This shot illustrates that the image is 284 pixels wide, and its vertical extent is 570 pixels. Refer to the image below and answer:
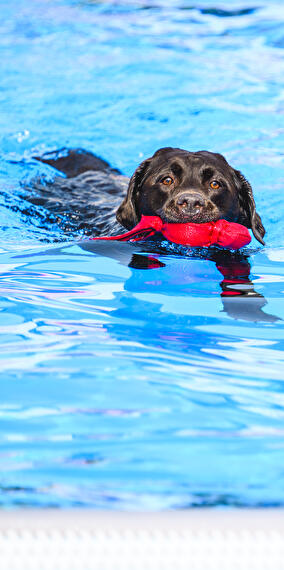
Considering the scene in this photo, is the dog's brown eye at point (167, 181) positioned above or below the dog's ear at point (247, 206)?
above

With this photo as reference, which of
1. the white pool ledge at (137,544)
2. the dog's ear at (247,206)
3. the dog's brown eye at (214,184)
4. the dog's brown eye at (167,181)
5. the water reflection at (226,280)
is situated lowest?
the water reflection at (226,280)

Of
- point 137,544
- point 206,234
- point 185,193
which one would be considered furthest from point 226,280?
point 137,544

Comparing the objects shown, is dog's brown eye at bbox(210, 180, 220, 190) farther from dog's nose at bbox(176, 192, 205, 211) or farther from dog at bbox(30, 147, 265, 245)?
dog's nose at bbox(176, 192, 205, 211)

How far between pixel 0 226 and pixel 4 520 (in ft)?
14.3

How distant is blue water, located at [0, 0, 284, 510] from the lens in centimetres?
197

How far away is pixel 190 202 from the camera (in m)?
4.20

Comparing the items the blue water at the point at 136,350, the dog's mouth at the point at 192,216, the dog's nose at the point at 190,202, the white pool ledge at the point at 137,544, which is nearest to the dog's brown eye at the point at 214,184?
the dog's mouth at the point at 192,216

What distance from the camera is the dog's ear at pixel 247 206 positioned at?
15.8 ft

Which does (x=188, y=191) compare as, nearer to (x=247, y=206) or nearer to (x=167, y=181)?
(x=167, y=181)

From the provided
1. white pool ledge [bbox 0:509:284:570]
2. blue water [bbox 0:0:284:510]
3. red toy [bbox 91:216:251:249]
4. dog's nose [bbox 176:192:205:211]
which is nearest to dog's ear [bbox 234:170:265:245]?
blue water [bbox 0:0:284:510]

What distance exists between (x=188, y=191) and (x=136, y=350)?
175 centimetres

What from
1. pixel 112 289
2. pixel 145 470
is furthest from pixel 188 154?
pixel 145 470

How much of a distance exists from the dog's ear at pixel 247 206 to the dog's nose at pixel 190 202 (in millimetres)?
643

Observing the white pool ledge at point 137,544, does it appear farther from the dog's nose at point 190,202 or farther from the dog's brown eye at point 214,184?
the dog's brown eye at point 214,184
